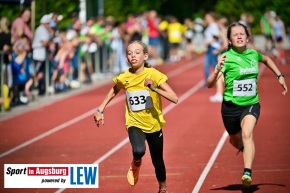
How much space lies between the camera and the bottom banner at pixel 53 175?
10.1 meters

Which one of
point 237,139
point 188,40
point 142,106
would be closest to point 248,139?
point 237,139

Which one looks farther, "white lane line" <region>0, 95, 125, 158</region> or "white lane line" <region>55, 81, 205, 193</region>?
"white lane line" <region>0, 95, 125, 158</region>

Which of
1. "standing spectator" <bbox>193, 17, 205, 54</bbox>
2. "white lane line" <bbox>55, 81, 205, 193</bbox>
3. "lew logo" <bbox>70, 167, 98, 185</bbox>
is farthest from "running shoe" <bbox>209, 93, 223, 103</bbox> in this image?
"standing spectator" <bbox>193, 17, 205, 54</bbox>

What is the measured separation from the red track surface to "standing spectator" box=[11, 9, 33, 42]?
1757 millimetres

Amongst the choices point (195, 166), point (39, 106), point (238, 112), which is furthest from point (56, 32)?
point (238, 112)

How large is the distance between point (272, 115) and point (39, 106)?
585cm

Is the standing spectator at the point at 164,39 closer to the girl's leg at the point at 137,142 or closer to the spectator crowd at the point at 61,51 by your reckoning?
the spectator crowd at the point at 61,51

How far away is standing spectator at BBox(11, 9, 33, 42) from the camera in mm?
22453

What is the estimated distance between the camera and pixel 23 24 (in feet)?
74.2

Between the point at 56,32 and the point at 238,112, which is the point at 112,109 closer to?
the point at 56,32

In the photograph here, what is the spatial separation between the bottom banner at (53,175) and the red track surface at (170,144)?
855 millimetres

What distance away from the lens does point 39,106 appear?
23.2m

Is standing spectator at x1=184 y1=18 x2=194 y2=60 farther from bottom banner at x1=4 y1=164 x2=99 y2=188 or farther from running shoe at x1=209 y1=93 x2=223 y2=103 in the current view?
bottom banner at x1=4 y1=164 x2=99 y2=188

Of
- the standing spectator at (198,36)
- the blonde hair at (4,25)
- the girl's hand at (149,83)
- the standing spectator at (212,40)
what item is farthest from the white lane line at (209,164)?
the standing spectator at (198,36)
